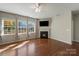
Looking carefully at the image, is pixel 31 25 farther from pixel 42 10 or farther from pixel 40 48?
pixel 40 48

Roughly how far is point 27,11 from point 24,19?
21 centimetres

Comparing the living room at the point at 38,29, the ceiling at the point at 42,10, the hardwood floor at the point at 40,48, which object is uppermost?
the ceiling at the point at 42,10

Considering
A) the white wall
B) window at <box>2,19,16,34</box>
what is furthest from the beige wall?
window at <box>2,19,16,34</box>

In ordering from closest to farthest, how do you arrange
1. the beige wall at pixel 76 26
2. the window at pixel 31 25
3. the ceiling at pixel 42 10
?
the ceiling at pixel 42 10 → the beige wall at pixel 76 26 → the window at pixel 31 25

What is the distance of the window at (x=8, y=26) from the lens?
2504 mm

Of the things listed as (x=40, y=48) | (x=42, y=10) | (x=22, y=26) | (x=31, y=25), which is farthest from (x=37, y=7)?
(x=40, y=48)

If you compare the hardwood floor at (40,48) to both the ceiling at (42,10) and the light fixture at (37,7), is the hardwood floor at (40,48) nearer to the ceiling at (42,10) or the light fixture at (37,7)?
the ceiling at (42,10)

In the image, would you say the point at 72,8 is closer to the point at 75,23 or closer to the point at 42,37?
the point at 75,23

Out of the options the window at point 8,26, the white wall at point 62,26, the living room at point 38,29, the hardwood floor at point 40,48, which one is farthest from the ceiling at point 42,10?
the hardwood floor at point 40,48

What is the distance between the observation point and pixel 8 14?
248cm

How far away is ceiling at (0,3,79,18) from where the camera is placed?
2410 millimetres

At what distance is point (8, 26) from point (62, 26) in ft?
4.05

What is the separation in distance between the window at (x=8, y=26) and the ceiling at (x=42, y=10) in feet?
A: 0.80

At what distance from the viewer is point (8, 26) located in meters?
2.55
